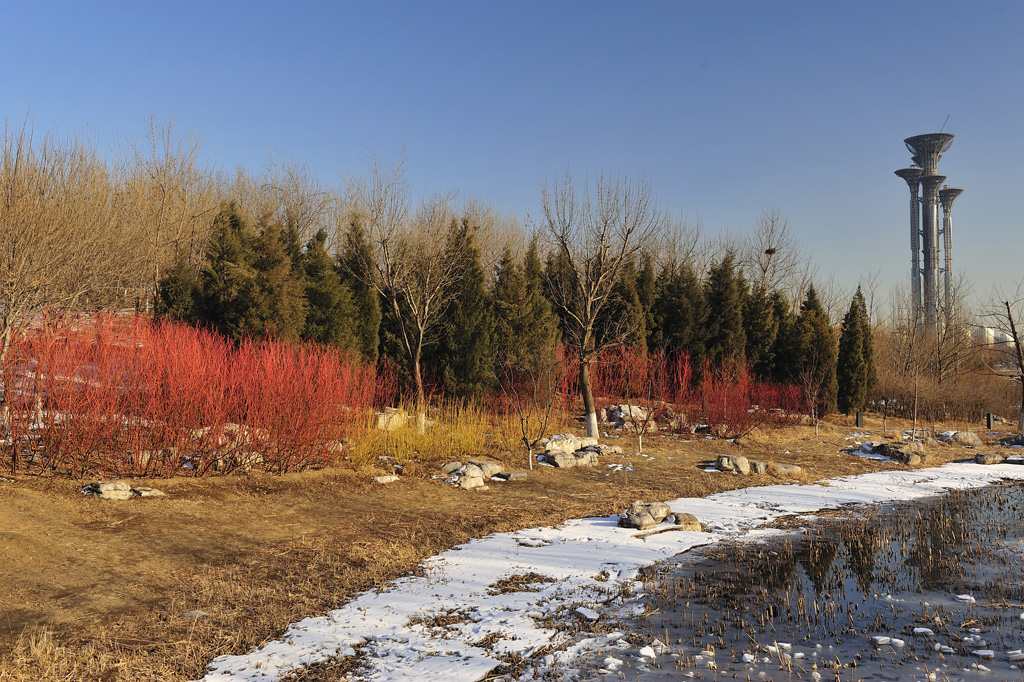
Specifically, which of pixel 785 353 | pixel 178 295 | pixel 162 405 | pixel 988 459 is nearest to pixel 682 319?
pixel 785 353

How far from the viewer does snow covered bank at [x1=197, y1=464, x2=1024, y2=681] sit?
4.23 meters

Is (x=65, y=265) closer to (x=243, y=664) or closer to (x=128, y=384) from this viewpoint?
(x=128, y=384)

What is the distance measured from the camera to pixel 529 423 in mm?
13547

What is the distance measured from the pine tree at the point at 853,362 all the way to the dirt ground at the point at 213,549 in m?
13.5

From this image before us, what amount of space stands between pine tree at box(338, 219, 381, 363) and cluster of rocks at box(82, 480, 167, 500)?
8895mm

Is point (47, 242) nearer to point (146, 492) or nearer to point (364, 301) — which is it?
point (146, 492)

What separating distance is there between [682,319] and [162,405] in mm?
16563

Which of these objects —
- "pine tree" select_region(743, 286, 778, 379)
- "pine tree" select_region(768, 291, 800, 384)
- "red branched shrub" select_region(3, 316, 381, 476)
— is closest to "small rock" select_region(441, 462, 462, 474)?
"red branched shrub" select_region(3, 316, 381, 476)

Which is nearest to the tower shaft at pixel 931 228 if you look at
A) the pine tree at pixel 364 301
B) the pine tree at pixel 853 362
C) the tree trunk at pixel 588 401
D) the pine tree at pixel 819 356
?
the pine tree at pixel 853 362

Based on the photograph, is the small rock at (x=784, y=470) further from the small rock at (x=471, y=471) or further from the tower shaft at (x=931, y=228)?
the tower shaft at (x=931, y=228)

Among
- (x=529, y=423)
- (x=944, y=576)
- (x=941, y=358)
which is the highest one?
(x=941, y=358)

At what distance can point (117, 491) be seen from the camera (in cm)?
778

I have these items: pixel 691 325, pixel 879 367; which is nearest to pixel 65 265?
pixel 691 325

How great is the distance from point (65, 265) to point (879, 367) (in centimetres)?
2817
